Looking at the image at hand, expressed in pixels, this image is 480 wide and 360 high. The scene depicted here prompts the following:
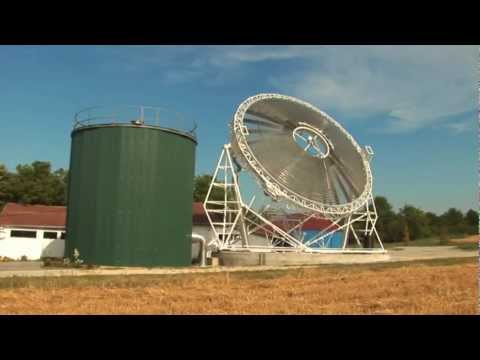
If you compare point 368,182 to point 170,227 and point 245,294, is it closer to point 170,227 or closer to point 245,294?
point 170,227

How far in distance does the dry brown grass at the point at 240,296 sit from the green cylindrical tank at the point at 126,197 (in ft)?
26.4

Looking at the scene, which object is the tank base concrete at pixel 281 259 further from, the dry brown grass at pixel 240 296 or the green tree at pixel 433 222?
the green tree at pixel 433 222

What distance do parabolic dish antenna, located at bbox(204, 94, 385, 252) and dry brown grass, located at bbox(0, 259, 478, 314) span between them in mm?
15151

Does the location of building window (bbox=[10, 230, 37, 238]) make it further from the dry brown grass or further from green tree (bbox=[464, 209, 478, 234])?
green tree (bbox=[464, 209, 478, 234])

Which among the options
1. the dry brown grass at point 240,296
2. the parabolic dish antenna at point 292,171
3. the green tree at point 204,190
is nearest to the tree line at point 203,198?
the green tree at point 204,190

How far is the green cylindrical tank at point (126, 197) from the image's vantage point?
2502 cm

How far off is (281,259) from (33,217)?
67.2ft

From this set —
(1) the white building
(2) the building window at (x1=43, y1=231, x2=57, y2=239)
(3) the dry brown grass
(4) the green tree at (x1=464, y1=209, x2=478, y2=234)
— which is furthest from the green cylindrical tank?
(4) the green tree at (x1=464, y1=209, x2=478, y2=234)

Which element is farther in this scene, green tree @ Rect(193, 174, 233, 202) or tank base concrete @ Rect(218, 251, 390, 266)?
green tree @ Rect(193, 174, 233, 202)

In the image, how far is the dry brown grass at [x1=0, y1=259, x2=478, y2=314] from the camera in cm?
994

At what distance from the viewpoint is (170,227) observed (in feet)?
86.7
